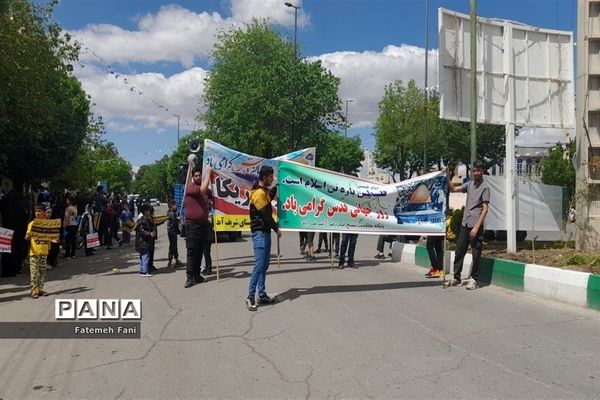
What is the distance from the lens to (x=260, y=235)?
705 centimetres

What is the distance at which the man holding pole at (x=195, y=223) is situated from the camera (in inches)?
348

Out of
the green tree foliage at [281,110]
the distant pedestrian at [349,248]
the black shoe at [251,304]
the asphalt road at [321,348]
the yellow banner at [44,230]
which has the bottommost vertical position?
the asphalt road at [321,348]

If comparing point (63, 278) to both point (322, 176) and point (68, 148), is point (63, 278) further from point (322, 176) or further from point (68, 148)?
point (68, 148)

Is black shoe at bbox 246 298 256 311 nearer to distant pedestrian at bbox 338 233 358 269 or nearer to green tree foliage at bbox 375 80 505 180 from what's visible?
distant pedestrian at bbox 338 233 358 269

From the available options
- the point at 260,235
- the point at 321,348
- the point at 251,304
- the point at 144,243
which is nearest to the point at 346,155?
the point at 144,243

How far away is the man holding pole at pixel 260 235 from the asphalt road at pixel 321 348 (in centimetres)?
27

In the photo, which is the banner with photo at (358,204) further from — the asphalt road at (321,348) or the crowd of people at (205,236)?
the asphalt road at (321,348)

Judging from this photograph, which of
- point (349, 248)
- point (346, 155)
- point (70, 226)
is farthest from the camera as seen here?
point (346, 155)

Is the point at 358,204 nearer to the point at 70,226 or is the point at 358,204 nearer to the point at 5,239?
the point at 5,239

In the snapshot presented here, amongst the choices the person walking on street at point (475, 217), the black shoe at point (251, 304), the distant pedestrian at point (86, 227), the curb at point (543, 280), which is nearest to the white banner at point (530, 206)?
the curb at point (543, 280)

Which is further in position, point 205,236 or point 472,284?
point 205,236

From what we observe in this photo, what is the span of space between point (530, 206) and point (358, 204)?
23.0 feet

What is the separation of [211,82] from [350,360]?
34.7 meters

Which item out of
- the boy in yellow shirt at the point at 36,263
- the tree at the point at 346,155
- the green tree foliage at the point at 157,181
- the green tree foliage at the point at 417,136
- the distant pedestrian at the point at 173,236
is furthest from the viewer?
the green tree foliage at the point at 157,181
